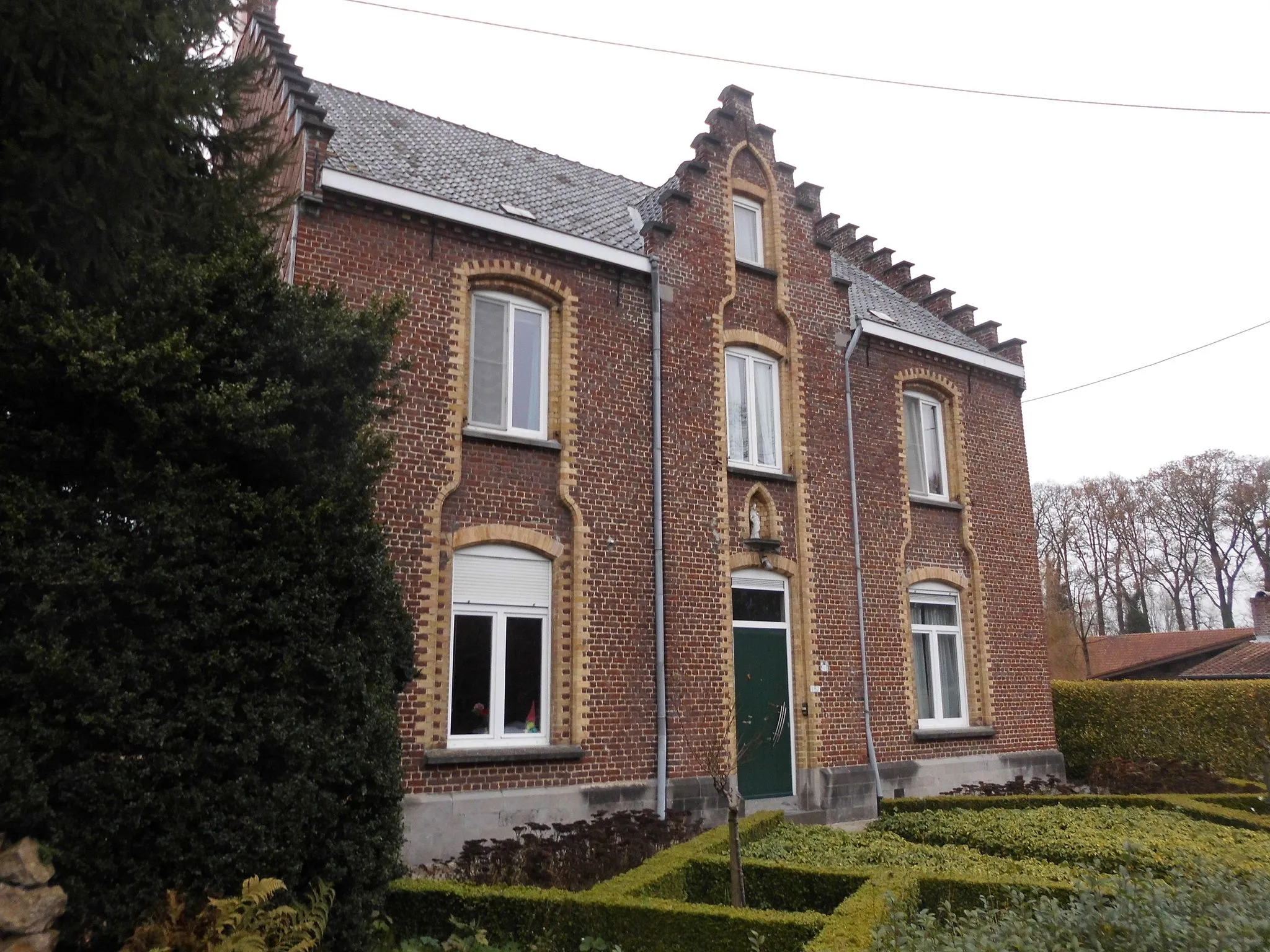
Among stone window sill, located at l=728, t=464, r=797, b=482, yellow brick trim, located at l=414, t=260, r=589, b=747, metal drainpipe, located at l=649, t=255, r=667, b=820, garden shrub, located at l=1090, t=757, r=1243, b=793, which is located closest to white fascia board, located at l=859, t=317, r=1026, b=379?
stone window sill, located at l=728, t=464, r=797, b=482

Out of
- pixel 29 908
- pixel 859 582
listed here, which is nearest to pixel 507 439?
pixel 859 582

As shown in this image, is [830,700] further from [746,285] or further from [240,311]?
[240,311]

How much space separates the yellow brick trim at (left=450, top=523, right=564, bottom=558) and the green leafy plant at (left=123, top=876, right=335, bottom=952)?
521cm

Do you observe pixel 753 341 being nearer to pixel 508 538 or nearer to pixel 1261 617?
pixel 508 538

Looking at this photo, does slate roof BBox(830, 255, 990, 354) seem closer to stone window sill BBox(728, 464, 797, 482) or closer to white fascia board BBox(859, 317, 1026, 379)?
white fascia board BBox(859, 317, 1026, 379)

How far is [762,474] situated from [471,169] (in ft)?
19.7

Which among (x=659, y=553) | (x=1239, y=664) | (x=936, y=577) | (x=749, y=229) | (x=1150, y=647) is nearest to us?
(x=659, y=553)

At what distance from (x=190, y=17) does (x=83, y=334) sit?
8.32 ft

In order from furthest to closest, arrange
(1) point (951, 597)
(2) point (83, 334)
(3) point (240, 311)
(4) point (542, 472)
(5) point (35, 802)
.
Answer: (1) point (951, 597) < (4) point (542, 472) < (3) point (240, 311) < (2) point (83, 334) < (5) point (35, 802)

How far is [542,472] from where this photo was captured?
37.1 ft

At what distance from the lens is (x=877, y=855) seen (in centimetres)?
805

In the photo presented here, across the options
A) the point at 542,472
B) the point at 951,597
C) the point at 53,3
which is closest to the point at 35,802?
the point at 53,3

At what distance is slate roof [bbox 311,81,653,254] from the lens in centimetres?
1172

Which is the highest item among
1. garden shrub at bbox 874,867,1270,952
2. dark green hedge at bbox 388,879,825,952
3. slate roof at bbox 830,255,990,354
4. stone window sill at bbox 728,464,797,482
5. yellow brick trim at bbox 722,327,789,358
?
slate roof at bbox 830,255,990,354
